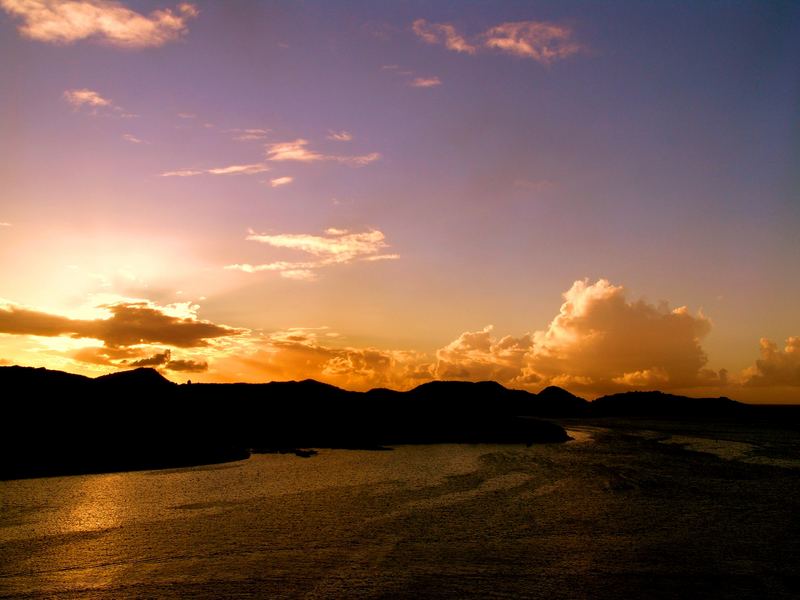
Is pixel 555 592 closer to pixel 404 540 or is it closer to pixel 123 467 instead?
pixel 404 540

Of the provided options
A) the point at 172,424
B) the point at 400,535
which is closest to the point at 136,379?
the point at 172,424

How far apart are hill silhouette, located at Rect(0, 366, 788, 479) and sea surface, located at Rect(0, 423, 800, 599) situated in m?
9.51

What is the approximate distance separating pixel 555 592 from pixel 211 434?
6854 cm

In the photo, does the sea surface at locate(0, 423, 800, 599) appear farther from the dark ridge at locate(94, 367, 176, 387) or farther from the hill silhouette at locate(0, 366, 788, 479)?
the dark ridge at locate(94, 367, 176, 387)

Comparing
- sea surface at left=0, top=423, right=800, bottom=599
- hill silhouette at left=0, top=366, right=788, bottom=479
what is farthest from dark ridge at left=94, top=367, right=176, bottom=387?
sea surface at left=0, top=423, right=800, bottom=599

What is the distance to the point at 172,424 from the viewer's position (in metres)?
80.9

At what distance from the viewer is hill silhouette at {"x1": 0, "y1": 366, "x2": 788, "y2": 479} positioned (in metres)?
63.9

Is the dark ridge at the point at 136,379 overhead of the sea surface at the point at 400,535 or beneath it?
overhead

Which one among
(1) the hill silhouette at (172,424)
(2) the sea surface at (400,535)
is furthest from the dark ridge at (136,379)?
(2) the sea surface at (400,535)

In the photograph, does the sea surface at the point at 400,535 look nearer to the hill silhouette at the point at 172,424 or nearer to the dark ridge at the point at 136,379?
the hill silhouette at the point at 172,424

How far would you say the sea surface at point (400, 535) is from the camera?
23922mm

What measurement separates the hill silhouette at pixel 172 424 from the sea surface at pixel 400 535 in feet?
31.2

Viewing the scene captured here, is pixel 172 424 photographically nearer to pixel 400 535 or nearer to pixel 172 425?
pixel 172 425

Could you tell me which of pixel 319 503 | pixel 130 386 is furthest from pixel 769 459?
pixel 130 386
